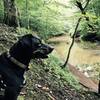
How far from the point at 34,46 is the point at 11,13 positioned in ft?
26.3

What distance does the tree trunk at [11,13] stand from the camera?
13.7 m

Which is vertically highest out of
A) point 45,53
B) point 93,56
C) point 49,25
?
point 45,53

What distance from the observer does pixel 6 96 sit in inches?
246

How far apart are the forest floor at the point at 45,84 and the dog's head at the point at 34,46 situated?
6.25ft

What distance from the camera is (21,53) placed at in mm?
6082

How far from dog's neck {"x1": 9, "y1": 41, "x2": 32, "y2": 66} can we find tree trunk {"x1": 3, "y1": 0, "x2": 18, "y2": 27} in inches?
304

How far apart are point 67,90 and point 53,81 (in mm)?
478

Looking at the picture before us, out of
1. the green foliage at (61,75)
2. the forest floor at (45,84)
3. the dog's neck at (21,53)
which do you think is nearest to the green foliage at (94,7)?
the forest floor at (45,84)

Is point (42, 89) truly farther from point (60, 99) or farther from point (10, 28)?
point (10, 28)

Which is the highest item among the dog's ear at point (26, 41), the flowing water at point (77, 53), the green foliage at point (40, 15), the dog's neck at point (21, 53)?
the dog's ear at point (26, 41)

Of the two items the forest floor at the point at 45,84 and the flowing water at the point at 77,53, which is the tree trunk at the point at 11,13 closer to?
the forest floor at the point at 45,84

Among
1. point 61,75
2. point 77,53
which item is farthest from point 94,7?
point 61,75

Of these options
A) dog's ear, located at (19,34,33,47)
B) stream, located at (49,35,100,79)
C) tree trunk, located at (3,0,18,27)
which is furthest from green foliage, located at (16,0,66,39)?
dog's ear, located at (19,34,33,47)

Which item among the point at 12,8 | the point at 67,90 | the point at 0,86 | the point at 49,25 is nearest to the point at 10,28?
the point at 12,8
